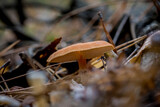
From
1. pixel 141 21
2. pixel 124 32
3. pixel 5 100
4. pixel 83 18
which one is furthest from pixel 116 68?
pixel 83 18

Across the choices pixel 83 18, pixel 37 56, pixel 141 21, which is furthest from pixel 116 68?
pixel 83 18

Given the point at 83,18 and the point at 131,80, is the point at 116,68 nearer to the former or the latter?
the point at 131,80

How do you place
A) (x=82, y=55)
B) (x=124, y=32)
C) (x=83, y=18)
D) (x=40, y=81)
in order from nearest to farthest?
(x=40, y=81)
(x=82, y=55)
(x=124, y=32)
(x=83, y=18)

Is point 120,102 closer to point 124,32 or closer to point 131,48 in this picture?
point 131,48

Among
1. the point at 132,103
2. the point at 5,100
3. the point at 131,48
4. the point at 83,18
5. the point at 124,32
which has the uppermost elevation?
the point at 83,18

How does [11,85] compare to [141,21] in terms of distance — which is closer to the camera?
[11,85]

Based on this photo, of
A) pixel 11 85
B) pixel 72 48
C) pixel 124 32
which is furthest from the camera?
pixel 124 32

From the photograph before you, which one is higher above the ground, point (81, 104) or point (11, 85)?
Result: point (11, 85)

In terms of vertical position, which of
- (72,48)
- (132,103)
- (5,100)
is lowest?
(132,103)

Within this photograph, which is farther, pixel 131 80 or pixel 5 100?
pixel 5 100
